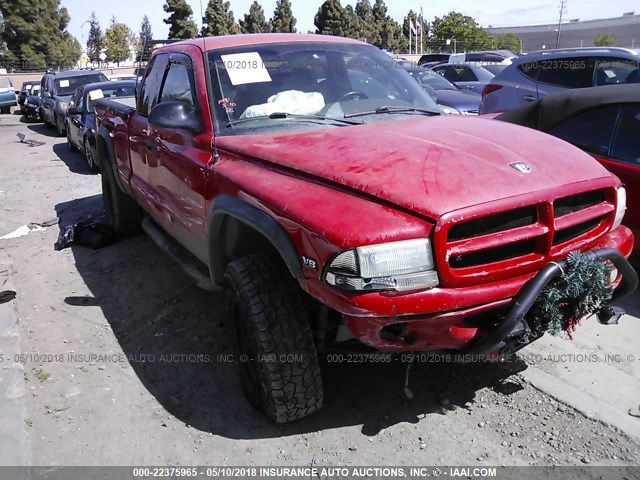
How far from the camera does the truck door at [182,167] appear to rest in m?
3.55

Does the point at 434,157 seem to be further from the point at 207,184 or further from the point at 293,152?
the point at 207,184

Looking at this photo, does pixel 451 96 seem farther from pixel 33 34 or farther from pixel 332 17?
pixel 33 34

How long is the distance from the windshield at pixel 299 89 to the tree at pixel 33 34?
47.8m

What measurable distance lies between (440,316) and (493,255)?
39 cm

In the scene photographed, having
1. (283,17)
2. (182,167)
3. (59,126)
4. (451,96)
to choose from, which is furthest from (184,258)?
(283,17)

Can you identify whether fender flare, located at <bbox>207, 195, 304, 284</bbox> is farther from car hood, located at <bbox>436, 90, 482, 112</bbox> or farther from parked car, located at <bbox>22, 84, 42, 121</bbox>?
parked car, located at <bbox>22, 84, 42, 121</bbox>

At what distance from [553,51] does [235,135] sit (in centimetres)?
665

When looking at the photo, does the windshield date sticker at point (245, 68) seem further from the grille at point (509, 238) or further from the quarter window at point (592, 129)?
the quarter window at point (592, 129)

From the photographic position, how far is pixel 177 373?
3.74 metres

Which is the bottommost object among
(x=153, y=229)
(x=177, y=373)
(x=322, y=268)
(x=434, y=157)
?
(x=177, y=373)

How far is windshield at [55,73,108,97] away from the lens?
15.4m

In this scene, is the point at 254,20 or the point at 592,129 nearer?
the point at 592,129

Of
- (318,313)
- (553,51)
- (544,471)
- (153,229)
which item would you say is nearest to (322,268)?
(318,313)

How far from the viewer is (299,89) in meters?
3.66
